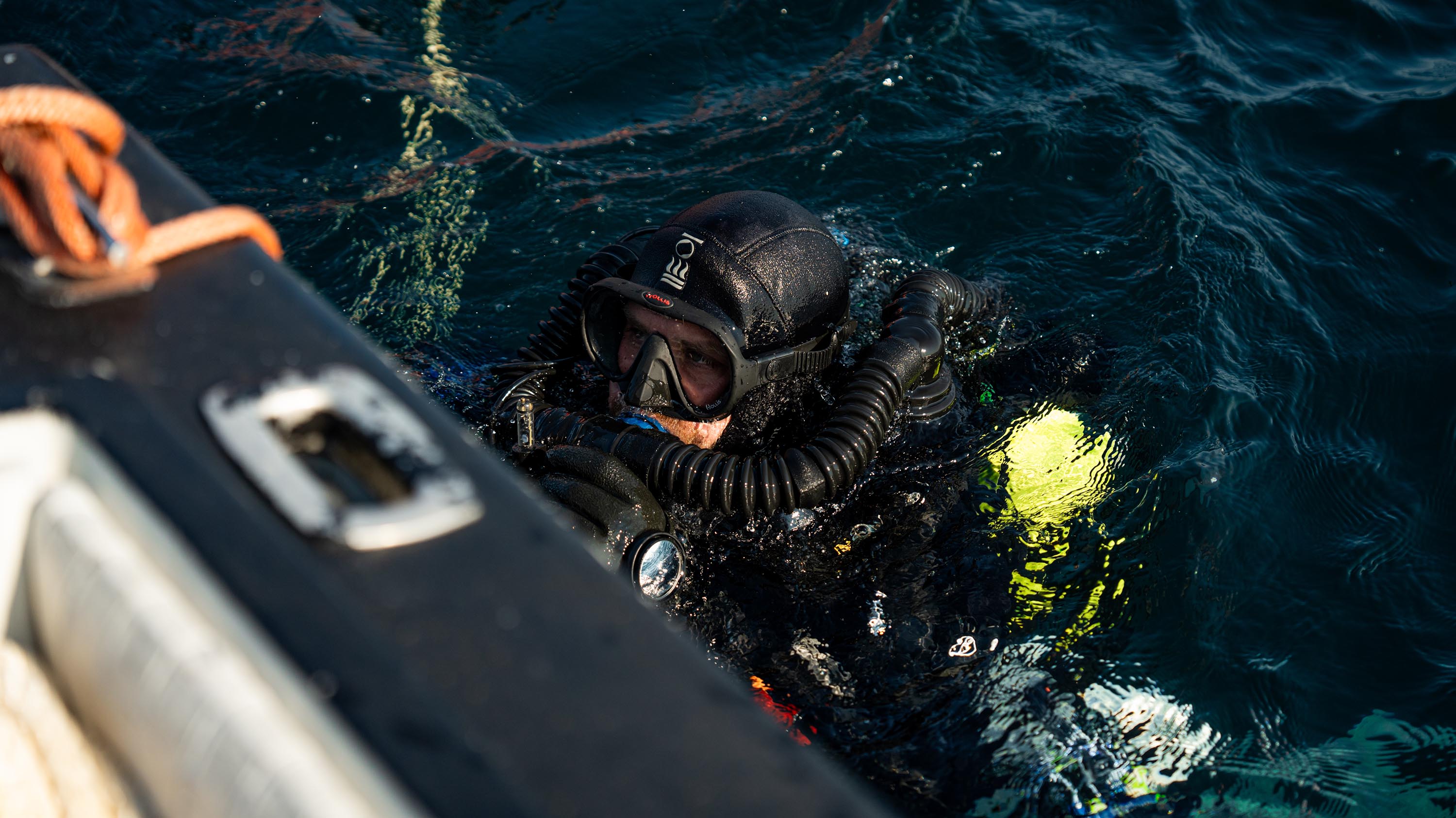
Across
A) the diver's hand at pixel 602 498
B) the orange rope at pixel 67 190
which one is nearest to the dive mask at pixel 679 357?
the diver's hand at pixel 602 498

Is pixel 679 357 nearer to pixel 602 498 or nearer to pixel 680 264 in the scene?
pixel 680 264

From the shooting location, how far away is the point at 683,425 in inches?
135

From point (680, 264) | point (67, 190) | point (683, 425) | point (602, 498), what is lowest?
point (683, 425)

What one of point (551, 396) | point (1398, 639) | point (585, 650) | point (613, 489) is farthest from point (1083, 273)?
point (585, 650)

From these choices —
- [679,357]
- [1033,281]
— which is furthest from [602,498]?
[1033,281]

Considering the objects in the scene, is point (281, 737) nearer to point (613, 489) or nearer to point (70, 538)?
point (70, 538)

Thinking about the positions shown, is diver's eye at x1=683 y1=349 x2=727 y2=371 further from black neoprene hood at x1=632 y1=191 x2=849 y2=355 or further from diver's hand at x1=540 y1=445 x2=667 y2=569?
diver's hand at x1=540 y1=445 x2=667 y2=569

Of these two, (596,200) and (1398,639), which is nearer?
(1398,639)

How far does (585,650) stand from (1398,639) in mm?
3420

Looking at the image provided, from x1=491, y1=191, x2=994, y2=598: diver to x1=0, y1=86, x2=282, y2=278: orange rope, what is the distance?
153 centimetres

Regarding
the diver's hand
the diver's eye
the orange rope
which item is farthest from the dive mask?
the orange rope

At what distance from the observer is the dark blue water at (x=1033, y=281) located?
2.99 metres

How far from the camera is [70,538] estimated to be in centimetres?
109

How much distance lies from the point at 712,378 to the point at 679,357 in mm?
125
